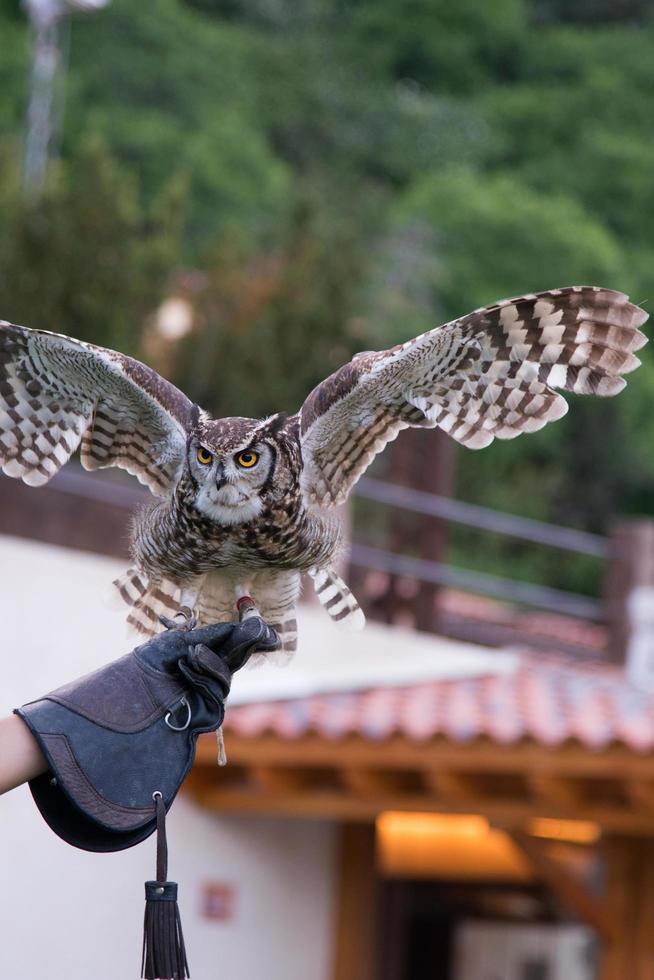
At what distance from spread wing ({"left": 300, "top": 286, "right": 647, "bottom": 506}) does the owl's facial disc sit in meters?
→ 0.31

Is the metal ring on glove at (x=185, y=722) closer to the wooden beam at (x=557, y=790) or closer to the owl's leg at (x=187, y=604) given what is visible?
the owl's leg at (x=187, y=604)

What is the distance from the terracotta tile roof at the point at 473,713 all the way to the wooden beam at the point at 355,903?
0.80 metres

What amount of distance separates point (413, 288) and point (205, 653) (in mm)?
19810

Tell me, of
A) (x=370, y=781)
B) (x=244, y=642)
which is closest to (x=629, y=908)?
(x=370, y=781)

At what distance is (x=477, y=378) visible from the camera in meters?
2.97

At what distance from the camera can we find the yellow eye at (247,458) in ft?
8.69

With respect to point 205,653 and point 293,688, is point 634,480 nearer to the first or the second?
point 293,688

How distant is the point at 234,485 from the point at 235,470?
0.03 m

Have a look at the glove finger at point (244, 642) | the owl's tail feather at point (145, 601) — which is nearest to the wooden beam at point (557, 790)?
the owl's tail feather at point (145, 601)

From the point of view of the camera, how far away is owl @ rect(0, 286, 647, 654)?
271 cm

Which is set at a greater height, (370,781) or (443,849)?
(443,849)

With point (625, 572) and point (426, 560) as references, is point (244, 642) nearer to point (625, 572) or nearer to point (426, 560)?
point (426, 560)

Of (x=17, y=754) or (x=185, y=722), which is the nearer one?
(x=17, y=754)

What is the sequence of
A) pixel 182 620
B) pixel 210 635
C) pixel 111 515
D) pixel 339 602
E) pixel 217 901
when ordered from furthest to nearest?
pixel 217 901
pixel 111 515
pixel 339 602
pixel 182 620
pixel 210 635
